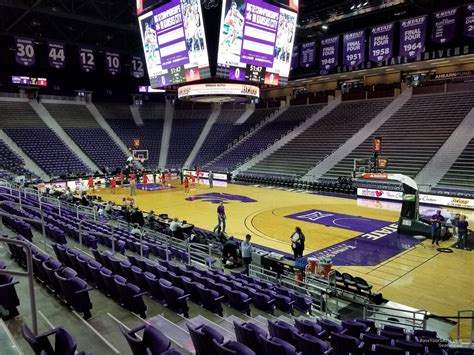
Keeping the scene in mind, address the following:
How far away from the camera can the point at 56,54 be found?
3194cm

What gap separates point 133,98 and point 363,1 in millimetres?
30819

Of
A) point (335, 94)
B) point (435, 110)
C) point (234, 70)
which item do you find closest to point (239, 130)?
point (335, 94)

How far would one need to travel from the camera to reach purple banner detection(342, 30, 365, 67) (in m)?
28.1

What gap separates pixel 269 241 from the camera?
15.5 meters

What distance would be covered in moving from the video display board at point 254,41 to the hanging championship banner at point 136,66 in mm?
21582

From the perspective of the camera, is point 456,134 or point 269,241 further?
point 456,134

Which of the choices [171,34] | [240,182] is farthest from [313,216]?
[240,182]

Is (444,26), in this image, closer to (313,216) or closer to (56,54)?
(313,216)

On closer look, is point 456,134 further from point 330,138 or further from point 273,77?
point 273,77

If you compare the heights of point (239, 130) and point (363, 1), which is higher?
point (363, 1)

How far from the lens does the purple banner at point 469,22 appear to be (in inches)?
907

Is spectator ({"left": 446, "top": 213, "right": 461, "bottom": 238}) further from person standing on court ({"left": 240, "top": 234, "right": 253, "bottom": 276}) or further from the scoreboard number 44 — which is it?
the scoreboard number 44

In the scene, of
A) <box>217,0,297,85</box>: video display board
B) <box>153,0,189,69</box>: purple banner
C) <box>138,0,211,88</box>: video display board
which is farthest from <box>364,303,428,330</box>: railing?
<box>153,0,189,69</box>: purple banner

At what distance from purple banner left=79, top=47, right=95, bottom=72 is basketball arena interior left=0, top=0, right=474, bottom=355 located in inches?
3.6
